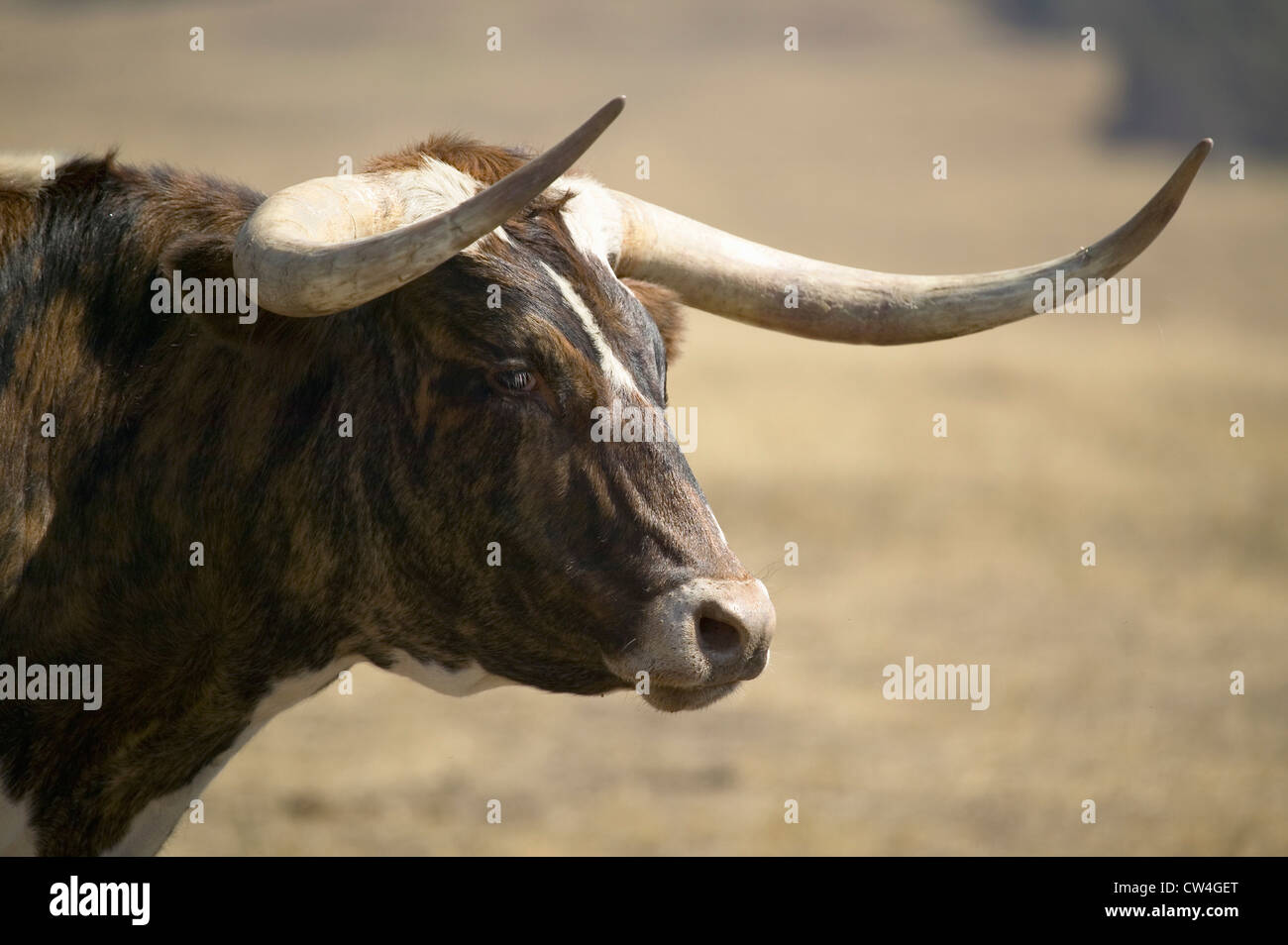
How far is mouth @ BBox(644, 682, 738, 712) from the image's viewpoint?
10.8 feet

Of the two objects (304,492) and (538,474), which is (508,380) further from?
(304,492)

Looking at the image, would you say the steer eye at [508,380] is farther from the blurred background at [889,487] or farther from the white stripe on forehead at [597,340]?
the blurred background at [889,487]

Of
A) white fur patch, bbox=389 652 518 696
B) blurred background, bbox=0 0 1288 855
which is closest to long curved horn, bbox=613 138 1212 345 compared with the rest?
blurred background, bbox=0 0 1288 855

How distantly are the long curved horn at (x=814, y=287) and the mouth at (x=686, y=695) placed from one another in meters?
1.14

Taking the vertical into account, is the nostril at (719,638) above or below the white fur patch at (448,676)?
above

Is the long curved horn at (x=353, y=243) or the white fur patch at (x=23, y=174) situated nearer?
the long curved horn at (x=353, y=243)

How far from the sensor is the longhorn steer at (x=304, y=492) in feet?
11.0

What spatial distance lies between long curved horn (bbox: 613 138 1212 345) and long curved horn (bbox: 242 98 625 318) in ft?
3.30

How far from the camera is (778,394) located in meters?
17.4

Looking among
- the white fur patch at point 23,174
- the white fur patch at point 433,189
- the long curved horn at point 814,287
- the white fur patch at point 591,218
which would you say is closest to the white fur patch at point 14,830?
the white fur patch at point 23,174

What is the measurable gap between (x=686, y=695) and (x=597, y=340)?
0.81 m
